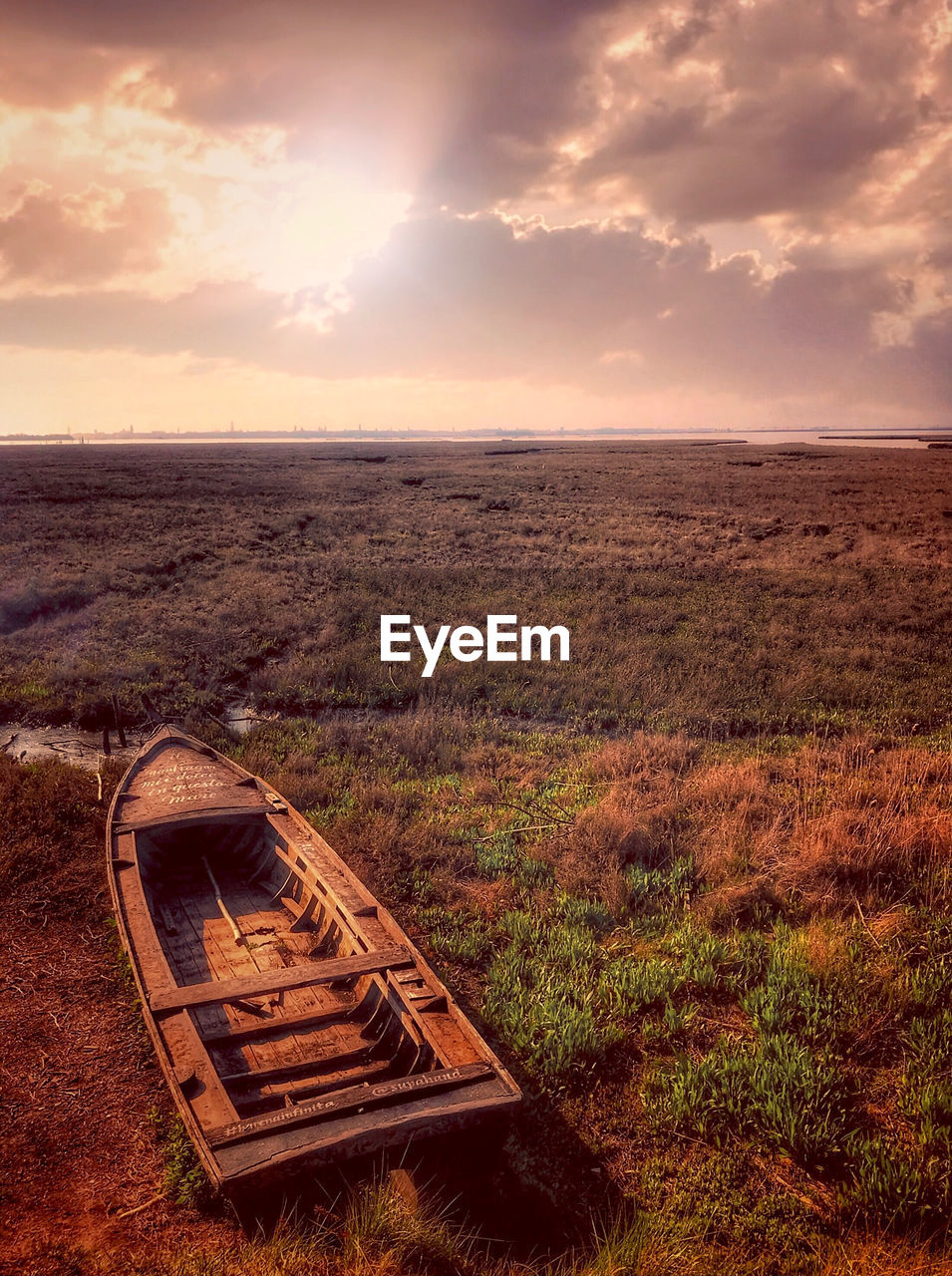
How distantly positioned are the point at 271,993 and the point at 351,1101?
1581 mm

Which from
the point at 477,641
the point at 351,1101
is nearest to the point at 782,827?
the point at 351,1101

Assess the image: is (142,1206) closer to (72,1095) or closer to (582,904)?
(72,1095)

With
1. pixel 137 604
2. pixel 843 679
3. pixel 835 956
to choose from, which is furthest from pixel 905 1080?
pixel 137 604

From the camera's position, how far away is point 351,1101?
4332 millimetres

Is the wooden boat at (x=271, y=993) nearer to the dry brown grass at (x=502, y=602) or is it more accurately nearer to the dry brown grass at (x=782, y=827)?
the dry brown grass at (x=782, y=827)

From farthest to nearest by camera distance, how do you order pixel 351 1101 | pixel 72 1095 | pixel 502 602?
pixel 502 602 < pixel 72 1095 < pixel 351 1101

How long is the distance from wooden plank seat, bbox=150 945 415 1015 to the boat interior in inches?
0.5

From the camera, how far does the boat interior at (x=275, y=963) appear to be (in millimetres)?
5250

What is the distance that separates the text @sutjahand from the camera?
16078 mm

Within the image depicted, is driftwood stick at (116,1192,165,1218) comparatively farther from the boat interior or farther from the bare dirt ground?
the boat interior

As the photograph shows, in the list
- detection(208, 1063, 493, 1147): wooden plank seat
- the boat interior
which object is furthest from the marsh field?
the boat interior

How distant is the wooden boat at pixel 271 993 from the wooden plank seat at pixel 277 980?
0.01m

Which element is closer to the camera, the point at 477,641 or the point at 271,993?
the point at 271,993

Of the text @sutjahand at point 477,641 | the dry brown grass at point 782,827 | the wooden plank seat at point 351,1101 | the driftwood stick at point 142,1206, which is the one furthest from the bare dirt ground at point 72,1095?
the text @sutjahand at point 477,641
